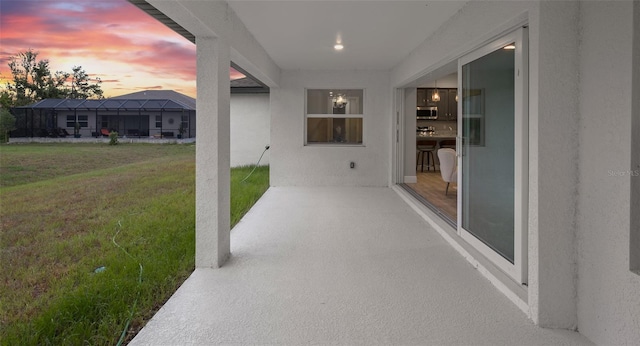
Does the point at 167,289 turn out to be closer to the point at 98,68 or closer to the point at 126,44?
the point at 98,68

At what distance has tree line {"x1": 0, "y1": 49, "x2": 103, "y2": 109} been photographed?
14.0ft

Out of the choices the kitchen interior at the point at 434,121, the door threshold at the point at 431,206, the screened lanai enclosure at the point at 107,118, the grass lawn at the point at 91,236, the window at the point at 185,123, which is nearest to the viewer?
the grass lawn at the point at 91,236

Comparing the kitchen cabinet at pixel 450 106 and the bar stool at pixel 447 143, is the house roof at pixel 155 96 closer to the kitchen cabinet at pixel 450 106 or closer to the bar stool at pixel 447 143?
the bar stool at pixel 447 143

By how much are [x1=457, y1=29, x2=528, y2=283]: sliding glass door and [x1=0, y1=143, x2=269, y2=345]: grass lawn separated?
8.35ft

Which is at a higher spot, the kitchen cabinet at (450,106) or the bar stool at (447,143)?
the kitchen cabinet at (450,106)

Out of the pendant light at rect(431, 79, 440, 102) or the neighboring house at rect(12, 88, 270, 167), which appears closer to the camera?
the neighboring house at rect(12, 88, 270, 167)

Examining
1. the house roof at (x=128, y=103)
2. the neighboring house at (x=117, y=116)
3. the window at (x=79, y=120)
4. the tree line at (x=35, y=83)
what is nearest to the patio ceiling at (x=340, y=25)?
the neighboring house at (x=117, y=116)

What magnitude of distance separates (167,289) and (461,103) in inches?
123

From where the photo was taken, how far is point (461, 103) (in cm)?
390

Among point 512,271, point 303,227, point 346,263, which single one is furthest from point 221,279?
point 512,271

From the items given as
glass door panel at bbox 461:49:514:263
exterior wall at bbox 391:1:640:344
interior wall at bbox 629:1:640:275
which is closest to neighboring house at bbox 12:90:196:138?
glass door panel at bbox 461:49:514:263

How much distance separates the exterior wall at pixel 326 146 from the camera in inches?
321

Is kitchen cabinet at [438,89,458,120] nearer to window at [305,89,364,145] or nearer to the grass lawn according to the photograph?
window at [305,89,364,145]

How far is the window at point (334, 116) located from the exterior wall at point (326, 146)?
0.19 m
